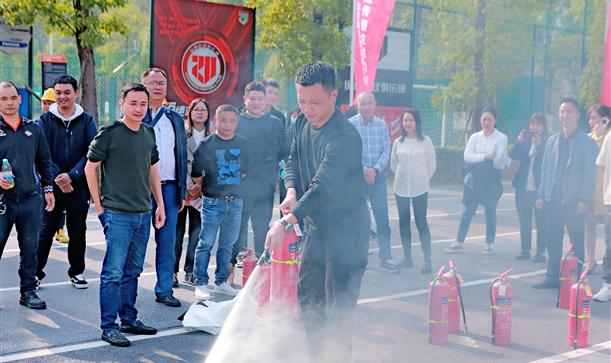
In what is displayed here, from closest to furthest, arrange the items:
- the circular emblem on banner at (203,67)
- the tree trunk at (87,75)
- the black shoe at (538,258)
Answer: the black shoe at (538,258) → the circular emblem on banner at (203,67) → the tree trunk at (87,75)

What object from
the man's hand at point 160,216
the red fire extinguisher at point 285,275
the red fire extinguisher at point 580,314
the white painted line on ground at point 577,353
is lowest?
the white painted line on ground at point 577,353

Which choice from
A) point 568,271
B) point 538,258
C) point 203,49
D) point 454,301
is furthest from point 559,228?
point 203,49

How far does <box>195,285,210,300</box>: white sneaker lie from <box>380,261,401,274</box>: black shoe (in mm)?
2361

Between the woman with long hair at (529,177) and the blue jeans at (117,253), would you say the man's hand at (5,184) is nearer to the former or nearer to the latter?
the blue jeans at (117,253)

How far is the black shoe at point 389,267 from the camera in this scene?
8.56 m

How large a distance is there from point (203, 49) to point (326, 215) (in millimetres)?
7930

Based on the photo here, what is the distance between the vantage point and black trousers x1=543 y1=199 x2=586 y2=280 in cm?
780

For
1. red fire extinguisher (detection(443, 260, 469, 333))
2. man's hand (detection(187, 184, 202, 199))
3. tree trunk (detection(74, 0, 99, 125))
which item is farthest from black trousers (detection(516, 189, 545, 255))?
tree trunk (detection(74, 0, 99, 125))

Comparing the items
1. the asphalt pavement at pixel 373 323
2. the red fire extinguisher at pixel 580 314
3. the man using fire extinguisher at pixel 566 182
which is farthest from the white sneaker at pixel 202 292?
the man using fire extinguisher at pixel 566 182

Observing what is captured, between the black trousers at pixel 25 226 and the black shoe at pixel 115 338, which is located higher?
the black trousers at pixel 25 226

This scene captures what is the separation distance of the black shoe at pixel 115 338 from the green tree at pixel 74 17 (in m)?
9.39

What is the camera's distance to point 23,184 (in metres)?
6.46

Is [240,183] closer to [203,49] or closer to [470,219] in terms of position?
[470,219]

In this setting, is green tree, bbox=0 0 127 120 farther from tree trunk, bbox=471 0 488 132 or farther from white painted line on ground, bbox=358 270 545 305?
tree trunk, bbox=471 0 488 132
